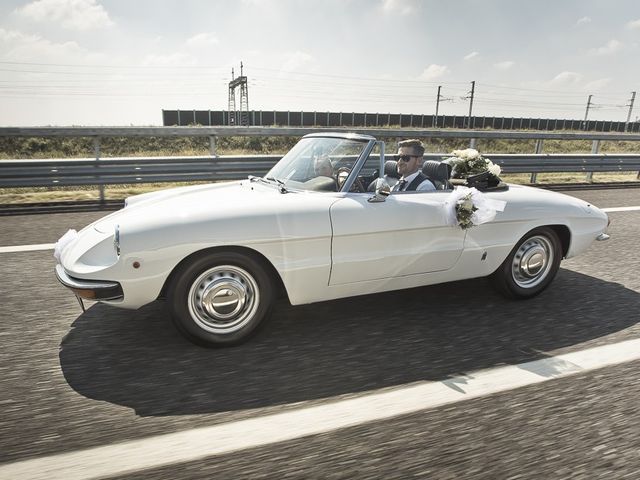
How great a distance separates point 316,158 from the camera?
3.92 metres

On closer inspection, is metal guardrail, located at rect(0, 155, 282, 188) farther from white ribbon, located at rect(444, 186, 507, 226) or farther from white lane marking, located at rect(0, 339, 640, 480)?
white lane marking, located at rect(0, 339, 640, 480)

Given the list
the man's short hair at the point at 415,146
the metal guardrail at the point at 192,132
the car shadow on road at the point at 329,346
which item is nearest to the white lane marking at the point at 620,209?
the metal guardrail at the point at 192,132

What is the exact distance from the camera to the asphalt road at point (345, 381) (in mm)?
2127

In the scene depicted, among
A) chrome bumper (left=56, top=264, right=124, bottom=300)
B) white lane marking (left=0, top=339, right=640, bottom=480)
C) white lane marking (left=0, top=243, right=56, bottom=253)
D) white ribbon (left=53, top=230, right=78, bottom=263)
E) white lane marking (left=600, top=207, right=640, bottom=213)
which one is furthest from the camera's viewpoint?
white lane marking (left=600, top=207, right=640, bottom=213)

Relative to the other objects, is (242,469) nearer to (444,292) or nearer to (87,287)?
(87,287)

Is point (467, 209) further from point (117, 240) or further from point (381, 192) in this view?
point (117, 240)

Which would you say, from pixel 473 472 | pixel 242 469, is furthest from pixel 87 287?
pixel 473 472

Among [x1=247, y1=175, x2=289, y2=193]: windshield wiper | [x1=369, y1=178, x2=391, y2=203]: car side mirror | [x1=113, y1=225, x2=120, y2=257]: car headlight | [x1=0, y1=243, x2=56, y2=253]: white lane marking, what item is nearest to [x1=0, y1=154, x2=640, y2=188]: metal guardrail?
[x1=0, y1=243, x2=56, y2=253]: white lane marking

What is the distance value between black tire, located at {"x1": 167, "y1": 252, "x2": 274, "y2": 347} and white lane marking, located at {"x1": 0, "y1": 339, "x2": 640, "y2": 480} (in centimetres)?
85

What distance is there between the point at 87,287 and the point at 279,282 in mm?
1230

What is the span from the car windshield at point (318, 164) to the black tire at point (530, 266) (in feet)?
5.51

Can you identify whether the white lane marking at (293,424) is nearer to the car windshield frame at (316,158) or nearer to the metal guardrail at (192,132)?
the car windshield frame at (316,158)

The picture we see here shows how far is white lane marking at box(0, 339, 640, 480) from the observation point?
205 centimetres

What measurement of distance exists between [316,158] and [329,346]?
160cm
